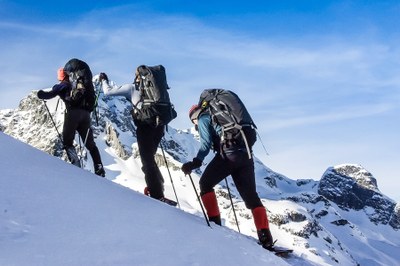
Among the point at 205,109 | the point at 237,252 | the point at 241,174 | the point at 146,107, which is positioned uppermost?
the point at 146,107

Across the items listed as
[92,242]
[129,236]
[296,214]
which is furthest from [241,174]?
[296,214]

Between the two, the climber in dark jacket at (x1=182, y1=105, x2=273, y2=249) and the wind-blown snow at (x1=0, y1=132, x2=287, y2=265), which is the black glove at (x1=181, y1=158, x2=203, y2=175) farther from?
the wind-blown snow at (x1=0, y1=132, x2=287, y2=265)

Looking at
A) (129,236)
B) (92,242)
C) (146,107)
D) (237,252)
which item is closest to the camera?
(92,242)

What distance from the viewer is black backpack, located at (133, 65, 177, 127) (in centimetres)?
940

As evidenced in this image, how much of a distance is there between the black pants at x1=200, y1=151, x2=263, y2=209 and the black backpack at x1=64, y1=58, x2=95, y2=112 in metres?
3.37

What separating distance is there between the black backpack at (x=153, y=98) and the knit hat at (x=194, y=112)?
942 mm

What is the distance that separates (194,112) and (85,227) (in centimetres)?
401

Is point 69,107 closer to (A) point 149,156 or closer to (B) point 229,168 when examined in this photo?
(A) point 149,156

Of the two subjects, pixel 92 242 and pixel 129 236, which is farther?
pixel 129 236

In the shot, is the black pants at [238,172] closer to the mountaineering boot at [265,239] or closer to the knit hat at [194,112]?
the mountaineering boot at [265,239]

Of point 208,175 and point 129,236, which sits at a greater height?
point 208,175

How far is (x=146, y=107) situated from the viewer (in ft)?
30.9

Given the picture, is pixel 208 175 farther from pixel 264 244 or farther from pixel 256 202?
pixel 264 244

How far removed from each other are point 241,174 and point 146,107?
2494 mm
